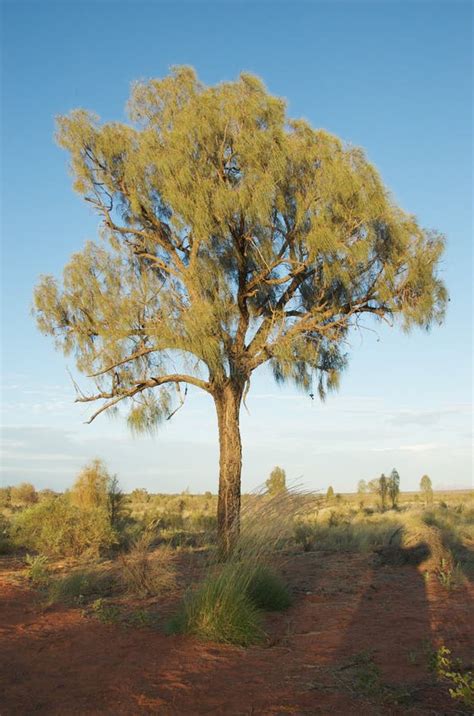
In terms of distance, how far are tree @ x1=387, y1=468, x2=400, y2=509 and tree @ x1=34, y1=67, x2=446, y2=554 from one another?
1106 inches

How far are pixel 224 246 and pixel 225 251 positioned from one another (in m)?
0.13

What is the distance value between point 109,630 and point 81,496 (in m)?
16.5

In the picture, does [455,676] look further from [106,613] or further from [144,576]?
[144,576]

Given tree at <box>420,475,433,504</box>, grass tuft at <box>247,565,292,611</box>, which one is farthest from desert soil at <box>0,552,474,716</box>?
tree at <box>420,475,433,504</box>

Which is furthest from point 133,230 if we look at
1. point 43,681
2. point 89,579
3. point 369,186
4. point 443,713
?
point 443,713

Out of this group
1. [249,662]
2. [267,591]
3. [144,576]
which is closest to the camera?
[249,662]

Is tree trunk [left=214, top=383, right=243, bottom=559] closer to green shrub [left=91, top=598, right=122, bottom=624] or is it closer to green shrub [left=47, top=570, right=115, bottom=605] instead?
green shrub [left=47, top=570, right=115, bottom=605]

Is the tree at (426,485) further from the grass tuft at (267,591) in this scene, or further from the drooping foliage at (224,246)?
the grass tuft at (267,591)

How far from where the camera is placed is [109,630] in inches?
310

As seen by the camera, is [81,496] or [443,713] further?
[81,496]

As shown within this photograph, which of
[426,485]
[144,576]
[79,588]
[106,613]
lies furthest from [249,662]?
[426,485]

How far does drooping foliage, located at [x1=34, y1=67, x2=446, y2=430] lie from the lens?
12.7m

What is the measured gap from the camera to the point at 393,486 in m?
40.5

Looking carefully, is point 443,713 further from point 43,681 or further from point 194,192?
point 194,192
